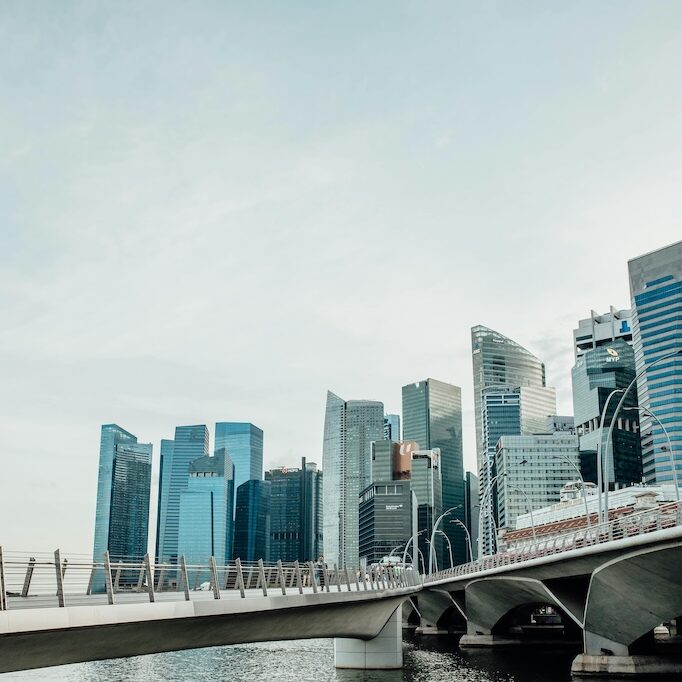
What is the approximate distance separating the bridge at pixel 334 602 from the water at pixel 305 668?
2785 mm

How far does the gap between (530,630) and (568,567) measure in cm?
4364

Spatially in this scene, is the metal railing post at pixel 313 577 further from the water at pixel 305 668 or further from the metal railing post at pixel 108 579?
the metal railing post at pixel 108 579

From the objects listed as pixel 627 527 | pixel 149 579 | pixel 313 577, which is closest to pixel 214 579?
pixel 149 579

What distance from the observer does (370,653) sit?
164 feet

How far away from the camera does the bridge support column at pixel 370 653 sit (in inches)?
1964

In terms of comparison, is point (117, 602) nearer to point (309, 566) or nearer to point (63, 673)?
point (309, 566)

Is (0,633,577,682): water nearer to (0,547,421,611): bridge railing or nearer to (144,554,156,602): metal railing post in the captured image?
(0,547,421,611): bridge railing

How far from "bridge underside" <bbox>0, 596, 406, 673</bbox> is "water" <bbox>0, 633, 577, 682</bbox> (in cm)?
1234

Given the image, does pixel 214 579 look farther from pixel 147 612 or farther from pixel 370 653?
pixel 370 653

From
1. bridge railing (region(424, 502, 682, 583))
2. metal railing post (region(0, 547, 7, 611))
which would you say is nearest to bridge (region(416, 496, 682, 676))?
bridge railing (region(424, 502, 682, 583))

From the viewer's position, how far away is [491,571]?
2354 inches

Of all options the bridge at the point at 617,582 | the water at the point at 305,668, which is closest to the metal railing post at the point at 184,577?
the bridge at the point at 617,582

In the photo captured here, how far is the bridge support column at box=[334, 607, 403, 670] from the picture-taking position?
164 feet

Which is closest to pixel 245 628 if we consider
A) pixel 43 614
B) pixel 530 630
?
pixel 43 614
